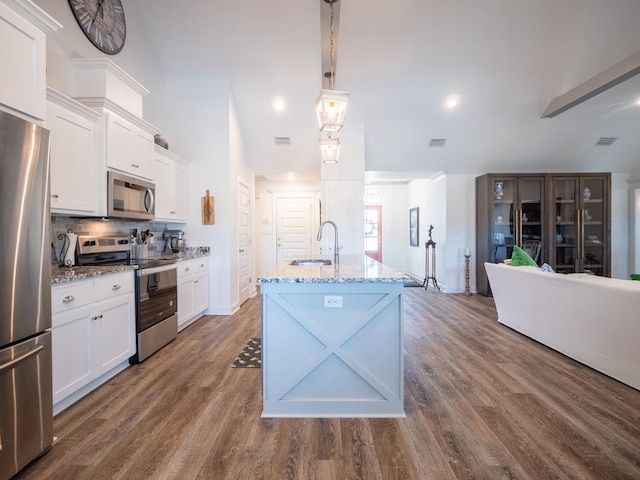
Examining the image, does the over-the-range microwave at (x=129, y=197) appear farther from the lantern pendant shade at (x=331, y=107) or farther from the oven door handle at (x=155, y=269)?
the lantern pendant shade at (x=331, y=107)

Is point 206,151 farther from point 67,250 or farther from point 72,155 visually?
point 67,250

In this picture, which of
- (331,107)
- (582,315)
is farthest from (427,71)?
(582,315)

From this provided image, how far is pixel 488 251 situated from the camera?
5.55 metres

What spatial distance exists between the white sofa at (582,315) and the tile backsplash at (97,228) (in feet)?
14.3

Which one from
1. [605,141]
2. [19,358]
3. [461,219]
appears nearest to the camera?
[19,358]

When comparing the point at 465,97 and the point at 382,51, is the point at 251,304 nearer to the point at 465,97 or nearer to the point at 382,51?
the point at 382,51

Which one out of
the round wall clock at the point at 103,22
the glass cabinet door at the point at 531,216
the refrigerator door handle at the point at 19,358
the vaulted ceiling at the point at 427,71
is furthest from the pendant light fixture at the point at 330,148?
the glass cabinet door at the point at 531,216

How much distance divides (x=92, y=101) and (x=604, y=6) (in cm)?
561

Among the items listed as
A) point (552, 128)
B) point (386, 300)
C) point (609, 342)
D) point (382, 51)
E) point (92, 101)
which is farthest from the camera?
point (552, 128)

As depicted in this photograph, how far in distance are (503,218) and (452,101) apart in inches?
92.3

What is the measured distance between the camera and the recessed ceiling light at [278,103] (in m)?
4.74

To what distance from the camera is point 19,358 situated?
148cm

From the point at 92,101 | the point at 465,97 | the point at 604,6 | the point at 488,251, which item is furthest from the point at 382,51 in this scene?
the point at 488,251

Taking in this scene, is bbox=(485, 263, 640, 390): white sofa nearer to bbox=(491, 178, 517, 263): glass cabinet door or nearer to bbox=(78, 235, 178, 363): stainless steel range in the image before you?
bbox=(491, 178, 517, 263): glass cabinet door
